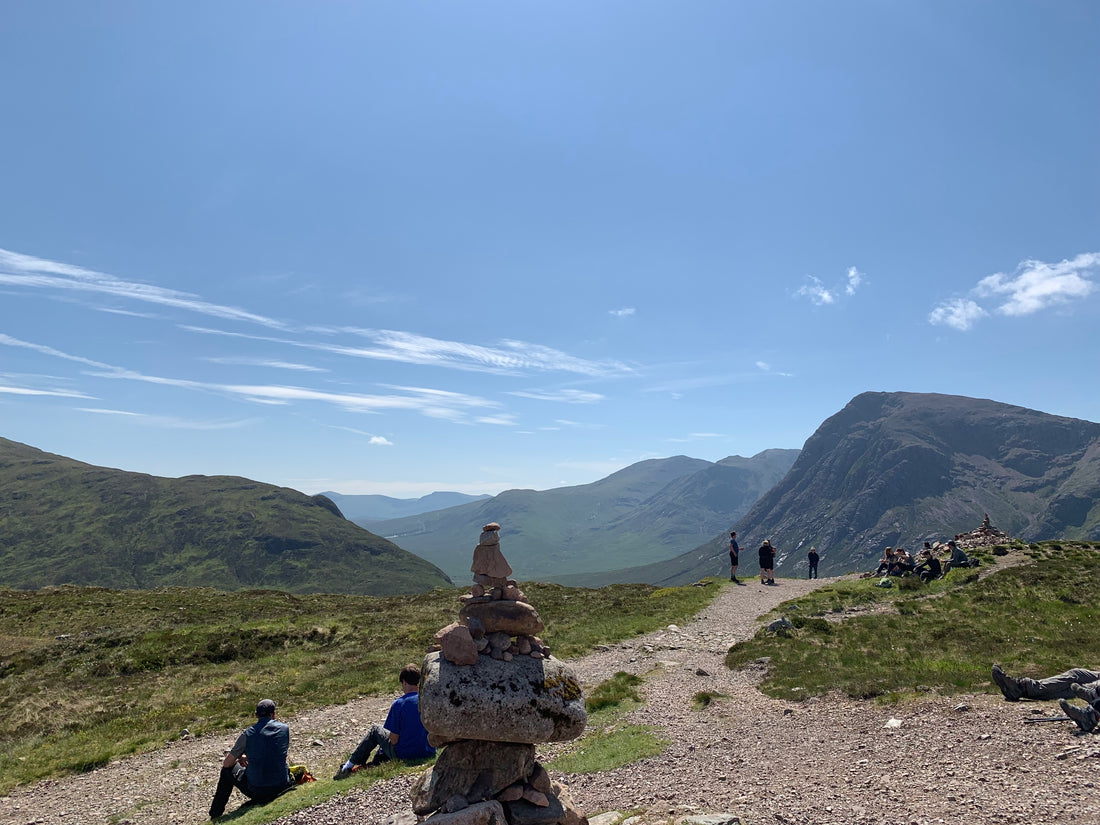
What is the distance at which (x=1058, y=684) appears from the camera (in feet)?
46.1

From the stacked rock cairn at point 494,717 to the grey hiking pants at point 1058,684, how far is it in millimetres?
12876

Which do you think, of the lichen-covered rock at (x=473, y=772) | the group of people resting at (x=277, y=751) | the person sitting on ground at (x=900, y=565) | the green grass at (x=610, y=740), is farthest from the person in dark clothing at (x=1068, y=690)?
the person sitting on ground at (x=900, y=565)

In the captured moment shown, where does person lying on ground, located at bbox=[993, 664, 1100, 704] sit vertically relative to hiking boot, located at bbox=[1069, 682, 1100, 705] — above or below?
below

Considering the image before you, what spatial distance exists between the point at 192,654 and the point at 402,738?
23669 millimetres

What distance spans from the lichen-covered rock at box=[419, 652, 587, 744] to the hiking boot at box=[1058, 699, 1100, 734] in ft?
36.4

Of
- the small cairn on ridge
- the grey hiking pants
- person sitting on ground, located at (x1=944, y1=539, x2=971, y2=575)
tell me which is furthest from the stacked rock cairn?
the small cairn on ridge

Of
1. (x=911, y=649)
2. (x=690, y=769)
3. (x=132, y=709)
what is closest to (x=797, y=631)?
(x=911, y=649)

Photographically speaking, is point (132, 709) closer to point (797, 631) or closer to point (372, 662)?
point (372, 662)

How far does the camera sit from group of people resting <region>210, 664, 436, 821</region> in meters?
13.5

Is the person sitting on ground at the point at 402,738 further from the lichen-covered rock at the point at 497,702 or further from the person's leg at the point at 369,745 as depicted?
the lichen-covered rock at the point at 497,702

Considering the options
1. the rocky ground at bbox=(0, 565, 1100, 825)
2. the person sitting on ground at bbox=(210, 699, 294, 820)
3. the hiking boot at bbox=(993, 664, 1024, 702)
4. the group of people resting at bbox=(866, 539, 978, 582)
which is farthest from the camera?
the group of people resting at bbox=(866, 539, 978, 582)

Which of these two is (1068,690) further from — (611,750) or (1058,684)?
(611,750)

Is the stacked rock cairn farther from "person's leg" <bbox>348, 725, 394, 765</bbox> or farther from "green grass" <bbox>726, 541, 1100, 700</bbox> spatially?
"green grass" <bbox>726, 541, 1100, 700</bbox>

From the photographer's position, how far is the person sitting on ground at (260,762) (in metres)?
13.6
